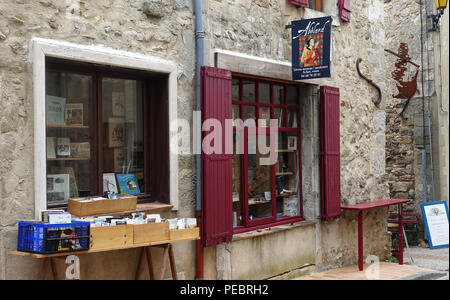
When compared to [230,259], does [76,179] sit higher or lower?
higher

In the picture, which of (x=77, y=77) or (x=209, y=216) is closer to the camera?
(x=77, y=77)

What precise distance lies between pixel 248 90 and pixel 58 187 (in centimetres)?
284

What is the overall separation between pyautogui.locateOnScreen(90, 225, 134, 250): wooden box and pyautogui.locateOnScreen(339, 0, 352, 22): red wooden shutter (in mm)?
5023

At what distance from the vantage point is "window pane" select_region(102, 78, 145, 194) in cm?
547

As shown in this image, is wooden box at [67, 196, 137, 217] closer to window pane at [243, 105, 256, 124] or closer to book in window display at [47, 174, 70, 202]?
book in window display at [47, 174, 70, 202]

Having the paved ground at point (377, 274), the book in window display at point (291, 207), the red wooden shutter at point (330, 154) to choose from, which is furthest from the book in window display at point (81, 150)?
the red wooden shutter at point (330, 154)

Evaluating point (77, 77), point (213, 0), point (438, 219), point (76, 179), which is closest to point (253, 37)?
point (213, 0)

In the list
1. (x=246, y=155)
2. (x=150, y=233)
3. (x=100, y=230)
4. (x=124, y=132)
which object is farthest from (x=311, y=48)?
(x=100, y=230)

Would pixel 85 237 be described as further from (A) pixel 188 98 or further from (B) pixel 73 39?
(A) pixel 188 98

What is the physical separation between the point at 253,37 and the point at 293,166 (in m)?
2.00

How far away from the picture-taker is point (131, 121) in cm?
573

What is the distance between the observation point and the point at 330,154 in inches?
311

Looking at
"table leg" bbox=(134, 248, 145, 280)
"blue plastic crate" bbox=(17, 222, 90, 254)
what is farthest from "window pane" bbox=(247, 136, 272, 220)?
"blue plastic crate" bbox=(17, 222, 90, 254)

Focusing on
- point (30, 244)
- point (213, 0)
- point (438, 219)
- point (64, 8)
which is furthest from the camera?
point (438, 219)
